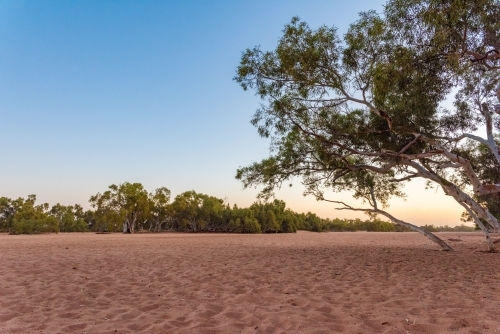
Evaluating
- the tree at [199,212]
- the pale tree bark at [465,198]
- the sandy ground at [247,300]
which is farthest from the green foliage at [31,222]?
the pale tree bark at [465,198]

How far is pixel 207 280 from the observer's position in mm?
7750

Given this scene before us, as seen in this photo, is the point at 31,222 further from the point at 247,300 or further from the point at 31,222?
the point at 247,300

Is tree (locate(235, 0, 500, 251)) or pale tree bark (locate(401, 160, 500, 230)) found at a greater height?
tree (locate(235, 0, 500, 251))

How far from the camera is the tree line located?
5041cm

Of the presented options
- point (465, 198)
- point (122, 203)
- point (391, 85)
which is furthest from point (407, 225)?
point (122, 203)

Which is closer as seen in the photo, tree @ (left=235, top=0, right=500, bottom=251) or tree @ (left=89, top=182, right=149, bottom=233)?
tree @ (left=235, top=0, right=500, bottom=251)

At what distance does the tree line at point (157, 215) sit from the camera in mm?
50406

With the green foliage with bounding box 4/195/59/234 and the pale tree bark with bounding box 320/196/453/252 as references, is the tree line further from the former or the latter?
the pale tree bark with bounding box 320/196/453/252

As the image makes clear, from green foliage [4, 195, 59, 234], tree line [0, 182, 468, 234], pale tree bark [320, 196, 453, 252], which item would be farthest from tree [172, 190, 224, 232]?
pale tree bark [320, 196, 453, 252]

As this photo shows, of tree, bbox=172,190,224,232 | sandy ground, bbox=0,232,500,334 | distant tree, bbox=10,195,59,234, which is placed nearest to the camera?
sandy ground, bbox=0,232,500,334

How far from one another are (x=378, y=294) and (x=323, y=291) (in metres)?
1.00

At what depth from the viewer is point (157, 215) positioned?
61.6 m

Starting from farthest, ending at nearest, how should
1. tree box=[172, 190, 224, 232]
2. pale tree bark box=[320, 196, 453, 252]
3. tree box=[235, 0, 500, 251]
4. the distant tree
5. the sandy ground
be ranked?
tree box=[172, 190, 224, 232], the distant tree, pale tree bark box=[320, 196, 453, 252], tree box=[235, 0, 500, 251], the sandy ground

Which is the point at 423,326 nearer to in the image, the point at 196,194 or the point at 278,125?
the point at 278,125
